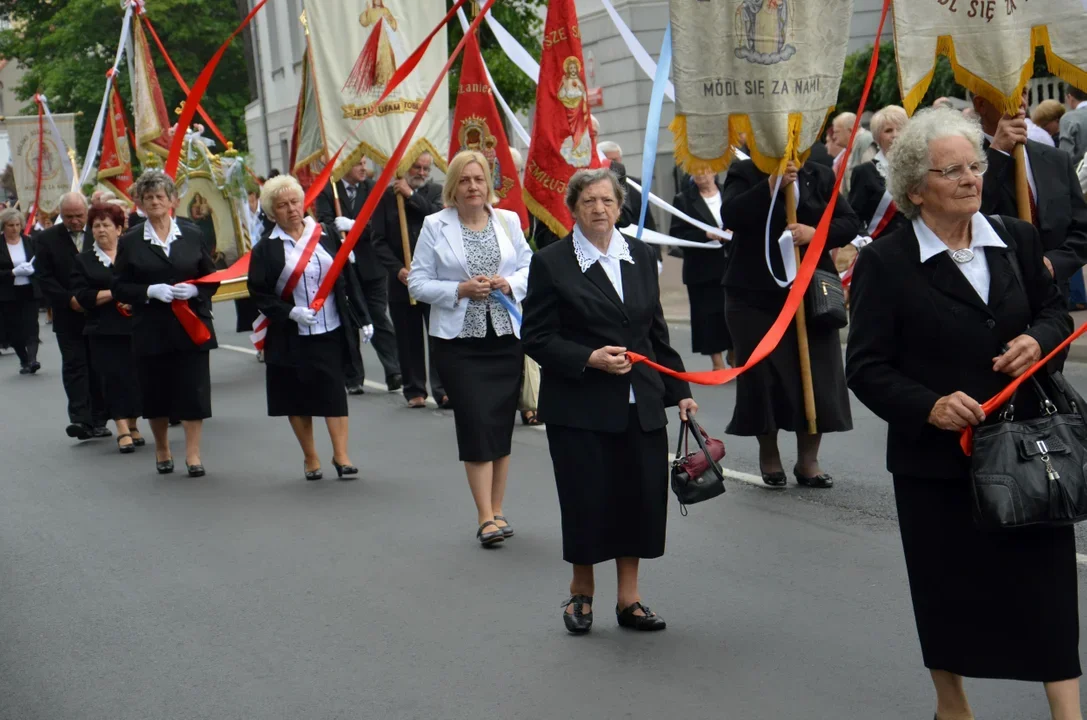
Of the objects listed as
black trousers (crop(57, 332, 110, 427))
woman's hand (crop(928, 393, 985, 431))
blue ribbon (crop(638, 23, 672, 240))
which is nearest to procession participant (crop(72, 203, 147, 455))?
black trousers (crop(57, 332, 110, 427))

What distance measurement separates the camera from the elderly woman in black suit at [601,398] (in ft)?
19.6

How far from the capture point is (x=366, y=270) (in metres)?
14.0

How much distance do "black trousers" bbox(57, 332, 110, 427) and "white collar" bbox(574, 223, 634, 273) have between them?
23.8 ft

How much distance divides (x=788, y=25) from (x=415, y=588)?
11.8 feet

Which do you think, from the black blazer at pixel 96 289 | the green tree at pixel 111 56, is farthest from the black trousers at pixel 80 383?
the green tree at pixel 111 56

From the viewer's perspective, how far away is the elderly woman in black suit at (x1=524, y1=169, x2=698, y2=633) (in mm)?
5965

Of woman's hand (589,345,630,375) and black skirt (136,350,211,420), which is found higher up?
woman's hand (589,345,630,375)

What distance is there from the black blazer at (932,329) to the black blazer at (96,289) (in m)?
8.09

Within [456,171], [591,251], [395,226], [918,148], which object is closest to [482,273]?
[456,171]

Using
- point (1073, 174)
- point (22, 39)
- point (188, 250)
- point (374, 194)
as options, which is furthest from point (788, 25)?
point (22, 39)

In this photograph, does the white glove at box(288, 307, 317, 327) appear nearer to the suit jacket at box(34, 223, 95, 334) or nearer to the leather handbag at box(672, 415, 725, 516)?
the suit jacket at box(34, 223, 95, 334)

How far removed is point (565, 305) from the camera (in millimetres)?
6055

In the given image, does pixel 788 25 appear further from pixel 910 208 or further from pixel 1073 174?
pixel 910 208

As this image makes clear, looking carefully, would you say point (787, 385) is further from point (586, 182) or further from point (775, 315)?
point (586, 182)
